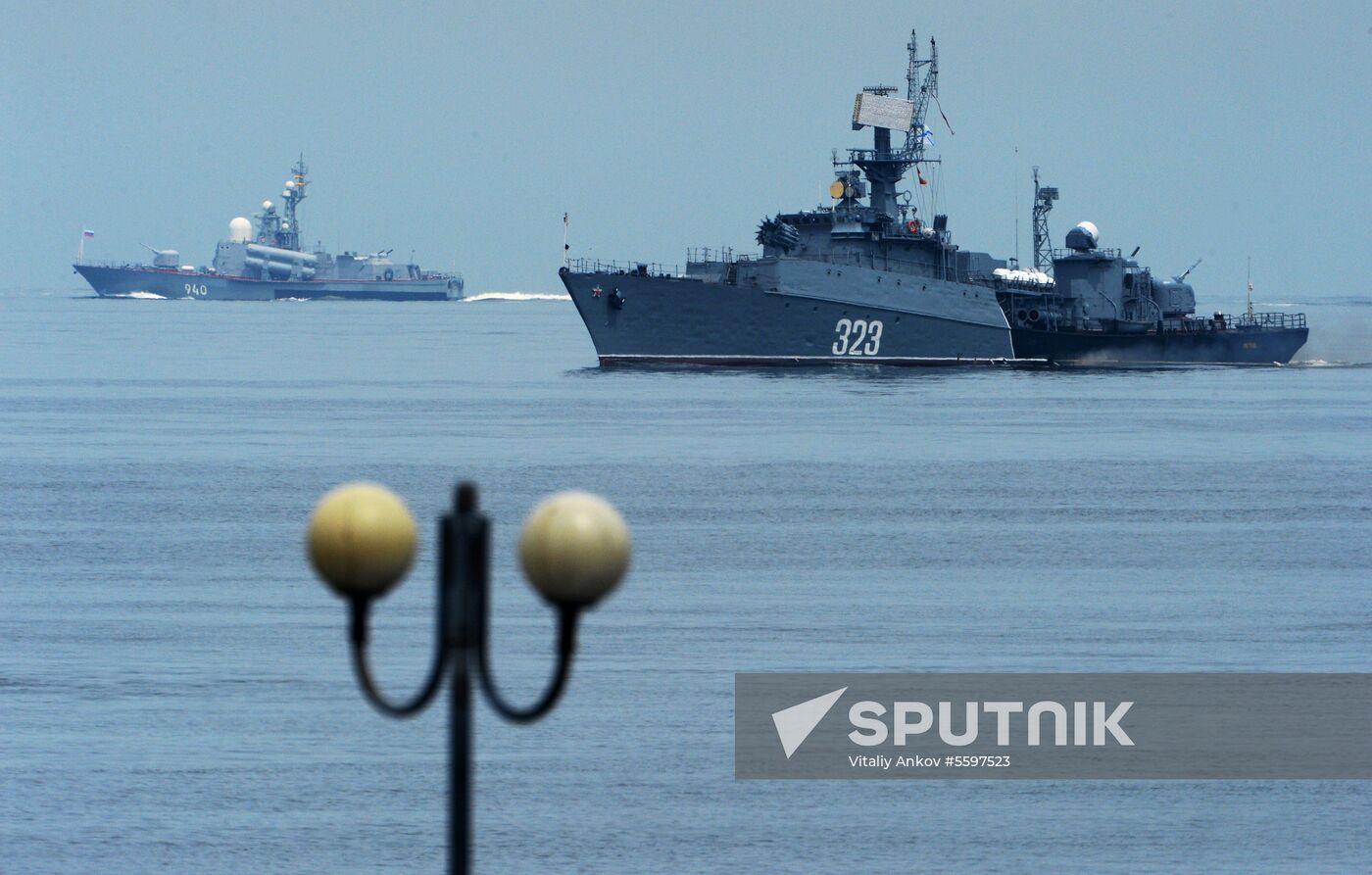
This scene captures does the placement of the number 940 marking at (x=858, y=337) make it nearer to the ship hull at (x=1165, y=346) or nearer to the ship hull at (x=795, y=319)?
the ship hull at (x=795, y=319)

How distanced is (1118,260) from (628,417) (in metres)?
34.7

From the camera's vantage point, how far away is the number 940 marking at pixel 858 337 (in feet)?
308

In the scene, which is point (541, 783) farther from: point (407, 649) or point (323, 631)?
point (323, 631)

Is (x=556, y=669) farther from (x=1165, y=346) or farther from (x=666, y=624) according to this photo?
(x=1165, y=346)

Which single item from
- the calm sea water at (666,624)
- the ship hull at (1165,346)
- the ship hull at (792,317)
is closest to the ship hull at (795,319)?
the ship hull at (792,317)

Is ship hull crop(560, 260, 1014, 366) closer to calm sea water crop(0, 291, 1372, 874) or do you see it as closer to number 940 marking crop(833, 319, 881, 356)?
number 940 marking crop(833, 319, 881, 356)

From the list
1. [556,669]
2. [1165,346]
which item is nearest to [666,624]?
[556,669]

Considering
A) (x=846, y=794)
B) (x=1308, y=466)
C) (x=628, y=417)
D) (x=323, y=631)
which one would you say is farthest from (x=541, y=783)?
(x=628, y=417)

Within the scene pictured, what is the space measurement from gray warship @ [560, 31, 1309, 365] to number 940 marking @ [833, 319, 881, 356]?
8cm

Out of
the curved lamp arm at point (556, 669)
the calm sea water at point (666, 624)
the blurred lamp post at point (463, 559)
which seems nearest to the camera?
the blurred lamp post at point (463, 559)

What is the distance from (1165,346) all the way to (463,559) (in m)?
104

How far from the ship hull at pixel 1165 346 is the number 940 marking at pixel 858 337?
29.0 ft

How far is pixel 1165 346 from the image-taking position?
4232 inches

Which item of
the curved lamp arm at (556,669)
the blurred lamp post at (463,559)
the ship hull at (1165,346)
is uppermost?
the ship hull at (1165,346)
